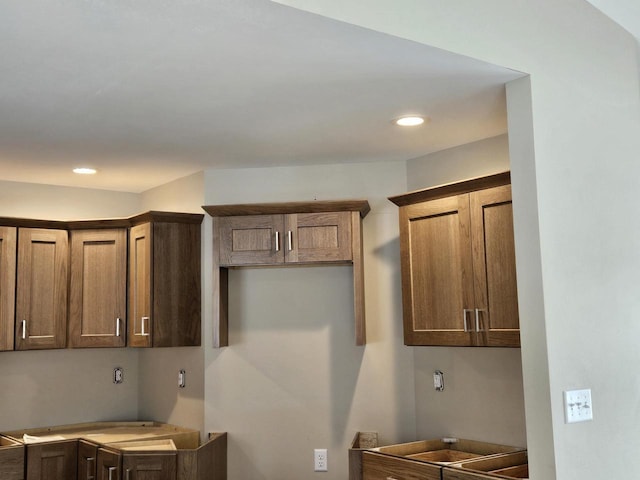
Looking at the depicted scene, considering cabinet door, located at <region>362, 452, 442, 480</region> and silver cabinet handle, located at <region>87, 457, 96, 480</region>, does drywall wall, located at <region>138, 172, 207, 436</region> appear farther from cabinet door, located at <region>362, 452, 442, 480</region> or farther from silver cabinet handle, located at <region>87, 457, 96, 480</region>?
cabinet door, located at <region>362, 452, 442, 480</region>

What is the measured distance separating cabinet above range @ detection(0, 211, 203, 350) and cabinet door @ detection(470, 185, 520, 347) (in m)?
1.81

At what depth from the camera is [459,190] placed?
11.2 ft

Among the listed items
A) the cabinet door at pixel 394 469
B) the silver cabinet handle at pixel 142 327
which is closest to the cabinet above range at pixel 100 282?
the silver cabinet handle at pixel 142 327

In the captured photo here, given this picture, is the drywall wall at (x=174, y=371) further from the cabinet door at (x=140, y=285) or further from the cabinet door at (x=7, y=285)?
the cabinet door at (x=7, y=285)

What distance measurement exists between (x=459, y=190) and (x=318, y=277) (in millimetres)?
1187

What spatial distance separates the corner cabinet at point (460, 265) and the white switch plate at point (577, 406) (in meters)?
0.46

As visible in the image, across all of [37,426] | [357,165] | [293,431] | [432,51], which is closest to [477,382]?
[293,431]

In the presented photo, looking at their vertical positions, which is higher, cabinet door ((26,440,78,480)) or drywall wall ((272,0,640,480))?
drywall wall ((272,0,640,480))

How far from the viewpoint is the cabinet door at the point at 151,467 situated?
368 cm

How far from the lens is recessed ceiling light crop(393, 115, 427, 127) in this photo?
332cm

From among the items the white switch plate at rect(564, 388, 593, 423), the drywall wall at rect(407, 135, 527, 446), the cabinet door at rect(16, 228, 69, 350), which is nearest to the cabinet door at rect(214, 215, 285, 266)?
the drywall wall at rect(407, 135, 527, 446)

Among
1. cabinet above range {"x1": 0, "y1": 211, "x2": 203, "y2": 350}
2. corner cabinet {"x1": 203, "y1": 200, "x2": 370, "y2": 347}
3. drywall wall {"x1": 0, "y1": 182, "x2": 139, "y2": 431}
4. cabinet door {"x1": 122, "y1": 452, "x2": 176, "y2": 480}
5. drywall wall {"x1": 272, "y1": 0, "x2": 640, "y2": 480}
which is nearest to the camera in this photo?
drywall wall {"x1": 272, "y1": 0, "x2": 640, "y2": 480}

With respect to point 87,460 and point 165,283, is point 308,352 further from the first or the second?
point 87,460

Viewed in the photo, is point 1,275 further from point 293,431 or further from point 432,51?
point 432,51
